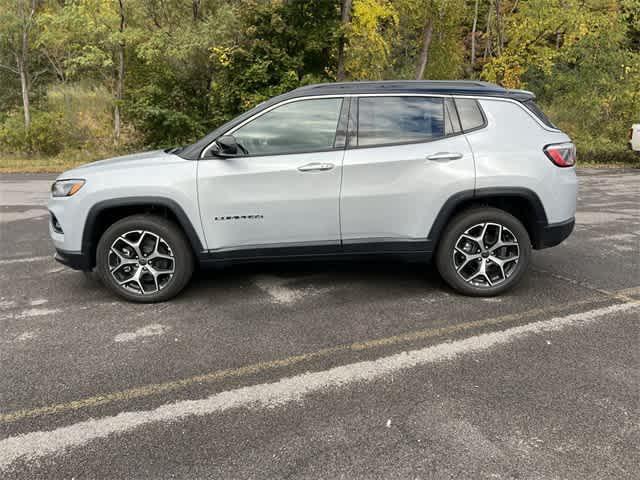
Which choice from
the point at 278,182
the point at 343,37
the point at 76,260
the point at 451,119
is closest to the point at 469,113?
the point at 451,119

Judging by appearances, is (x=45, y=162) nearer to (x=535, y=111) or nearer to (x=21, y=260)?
(x=21, y=260)

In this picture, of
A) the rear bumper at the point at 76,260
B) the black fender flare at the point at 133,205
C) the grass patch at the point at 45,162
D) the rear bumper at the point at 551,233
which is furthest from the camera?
the grass patch at the point at 45,162

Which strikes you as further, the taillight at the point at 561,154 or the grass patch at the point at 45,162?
the grass patch at the point at 45,162

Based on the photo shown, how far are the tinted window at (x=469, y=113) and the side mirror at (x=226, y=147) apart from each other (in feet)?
6.47

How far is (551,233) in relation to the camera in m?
4.34

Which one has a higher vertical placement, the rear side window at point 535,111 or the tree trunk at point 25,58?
the tree trunk at point 25,58

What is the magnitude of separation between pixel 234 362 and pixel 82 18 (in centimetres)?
1832

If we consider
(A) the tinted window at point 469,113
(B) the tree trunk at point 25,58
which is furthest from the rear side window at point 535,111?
(B) the tree trunk at point 25,58

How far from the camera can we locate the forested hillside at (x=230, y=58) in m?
15.6

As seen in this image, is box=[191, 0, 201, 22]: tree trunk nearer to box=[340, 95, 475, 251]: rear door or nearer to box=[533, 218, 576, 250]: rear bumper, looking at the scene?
box=[340, 95, 475, 251]: rear door

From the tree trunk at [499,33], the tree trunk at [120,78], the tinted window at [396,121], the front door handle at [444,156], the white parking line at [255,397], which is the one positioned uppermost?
the tree trunk at [499,33]

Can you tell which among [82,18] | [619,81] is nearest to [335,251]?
[82,18]

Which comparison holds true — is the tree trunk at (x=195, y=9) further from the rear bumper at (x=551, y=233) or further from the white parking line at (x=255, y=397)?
the white parking line at (x=255, y=397)

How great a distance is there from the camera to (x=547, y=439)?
8.14 ft
